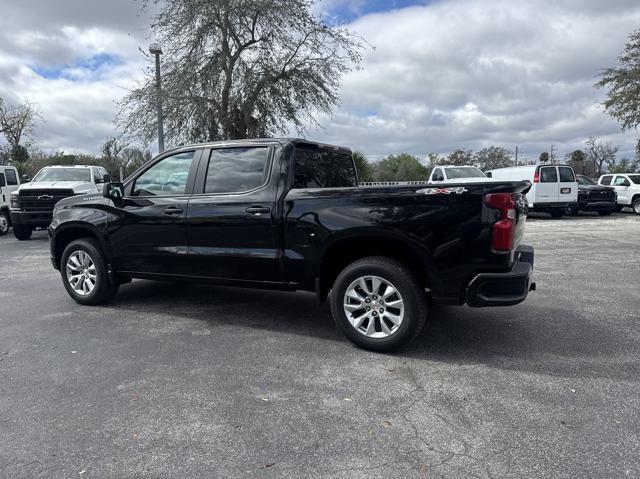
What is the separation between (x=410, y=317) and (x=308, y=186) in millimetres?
1714

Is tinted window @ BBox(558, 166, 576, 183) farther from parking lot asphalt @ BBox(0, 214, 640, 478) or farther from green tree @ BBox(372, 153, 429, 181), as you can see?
green tree @ BBox(372, 153, 429, 181)

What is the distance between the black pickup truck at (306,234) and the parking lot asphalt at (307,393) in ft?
1.68

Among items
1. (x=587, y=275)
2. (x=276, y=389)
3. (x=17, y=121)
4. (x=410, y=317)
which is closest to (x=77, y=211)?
(x=276, y=389)

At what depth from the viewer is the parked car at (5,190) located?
15266 mm

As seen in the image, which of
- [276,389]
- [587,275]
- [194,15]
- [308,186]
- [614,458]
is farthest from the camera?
[194,15]

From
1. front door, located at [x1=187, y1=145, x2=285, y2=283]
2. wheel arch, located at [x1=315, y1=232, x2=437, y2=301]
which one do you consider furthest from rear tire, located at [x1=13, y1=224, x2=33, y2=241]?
wheel arch, located at [x1=315, y1=232, x2=437, y2=301]

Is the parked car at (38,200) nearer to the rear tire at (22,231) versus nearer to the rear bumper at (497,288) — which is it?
the rear tire at (22,231)

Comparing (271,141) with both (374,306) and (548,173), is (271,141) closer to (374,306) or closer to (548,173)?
(374,306)

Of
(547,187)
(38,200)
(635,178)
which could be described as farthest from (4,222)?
(635,178)

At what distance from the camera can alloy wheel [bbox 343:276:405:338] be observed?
4176 millimetres

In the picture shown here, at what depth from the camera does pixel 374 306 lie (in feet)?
13.9

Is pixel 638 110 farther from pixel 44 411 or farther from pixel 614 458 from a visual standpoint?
pixel 44 411

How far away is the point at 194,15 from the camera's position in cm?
1812

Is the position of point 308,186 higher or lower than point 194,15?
lower
